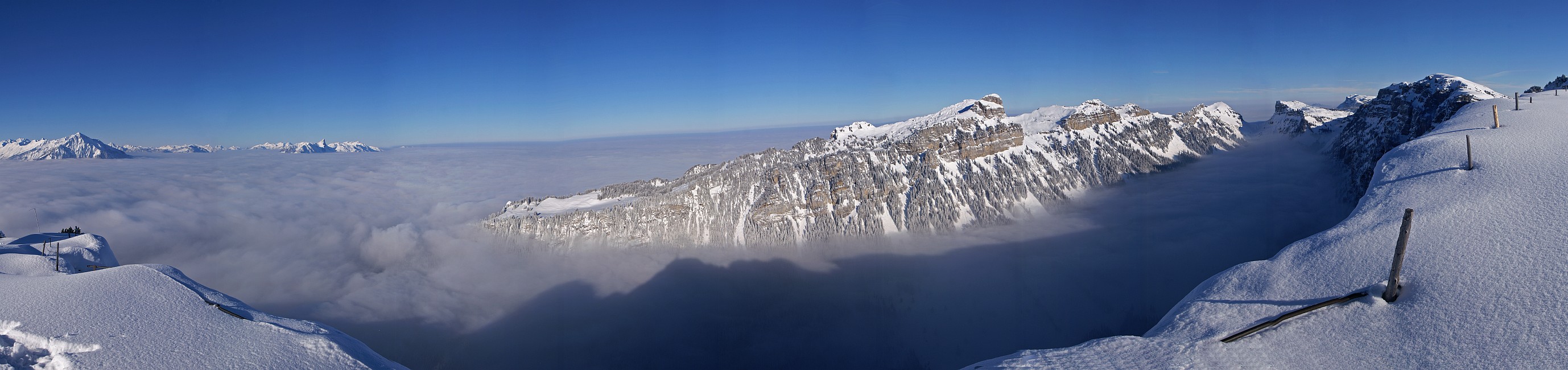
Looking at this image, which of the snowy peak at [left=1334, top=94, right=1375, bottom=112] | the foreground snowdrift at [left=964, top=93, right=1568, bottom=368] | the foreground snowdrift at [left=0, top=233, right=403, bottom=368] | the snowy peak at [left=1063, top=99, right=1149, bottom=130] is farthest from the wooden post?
the snowy peak at [left=1334, top=94, right=1375, bottom=112]

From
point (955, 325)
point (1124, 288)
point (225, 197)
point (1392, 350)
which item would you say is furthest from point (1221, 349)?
point (225, 197)

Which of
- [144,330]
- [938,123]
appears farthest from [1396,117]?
[144,330]

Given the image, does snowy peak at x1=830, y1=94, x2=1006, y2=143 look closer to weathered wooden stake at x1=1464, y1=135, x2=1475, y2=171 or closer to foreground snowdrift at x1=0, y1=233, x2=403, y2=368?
weathered wooden stake at x1=1464, y1=135, x2=1475, y2=171

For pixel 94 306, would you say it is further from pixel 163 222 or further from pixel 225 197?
pixel 225 197

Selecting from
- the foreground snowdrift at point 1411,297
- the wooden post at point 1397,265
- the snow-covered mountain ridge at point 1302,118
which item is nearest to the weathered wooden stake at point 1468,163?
the foreground snowdrift at point 1411,297

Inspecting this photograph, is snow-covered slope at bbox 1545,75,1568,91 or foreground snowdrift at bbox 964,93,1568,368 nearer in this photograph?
foreground snowdrift at bbox 964,93,1568,368

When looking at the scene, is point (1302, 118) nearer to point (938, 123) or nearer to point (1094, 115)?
point (1094, 115)
